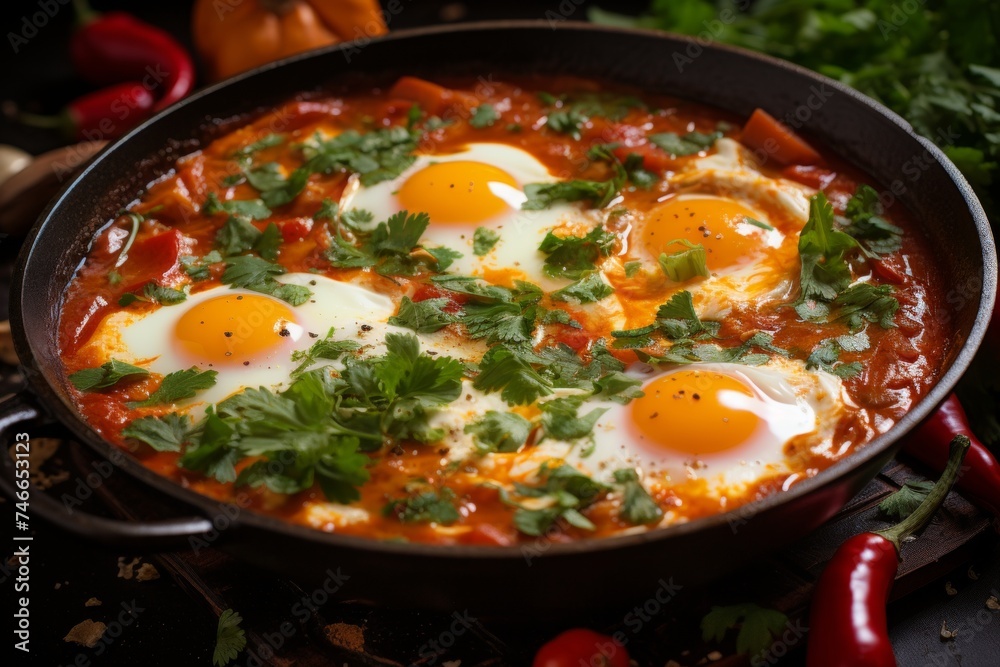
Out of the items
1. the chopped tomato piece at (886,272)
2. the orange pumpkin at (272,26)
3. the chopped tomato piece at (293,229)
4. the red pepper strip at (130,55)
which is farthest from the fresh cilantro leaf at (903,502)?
the red pepper strip at (130,55)

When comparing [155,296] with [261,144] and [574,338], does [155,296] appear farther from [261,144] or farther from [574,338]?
[574,338]

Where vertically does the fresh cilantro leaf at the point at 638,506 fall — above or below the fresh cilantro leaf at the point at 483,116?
below

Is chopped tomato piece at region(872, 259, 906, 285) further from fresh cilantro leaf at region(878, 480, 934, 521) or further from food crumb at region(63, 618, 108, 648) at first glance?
food crumb at region(63, 618, 108, 648)

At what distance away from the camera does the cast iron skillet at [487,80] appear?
269cm

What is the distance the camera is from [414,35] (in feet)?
17.5

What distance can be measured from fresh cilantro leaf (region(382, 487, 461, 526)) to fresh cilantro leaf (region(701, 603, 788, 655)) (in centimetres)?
92

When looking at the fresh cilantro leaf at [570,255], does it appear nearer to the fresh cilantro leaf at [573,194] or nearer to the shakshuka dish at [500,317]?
the shakshuka dish at [500,317]

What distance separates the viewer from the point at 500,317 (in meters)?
3.86

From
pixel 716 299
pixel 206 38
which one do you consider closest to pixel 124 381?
pixel 716 299

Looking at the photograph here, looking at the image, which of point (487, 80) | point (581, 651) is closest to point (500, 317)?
point (581, 651)

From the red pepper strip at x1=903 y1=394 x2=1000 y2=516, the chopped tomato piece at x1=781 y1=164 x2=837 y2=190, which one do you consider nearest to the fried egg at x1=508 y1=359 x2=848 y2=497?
the red pepper strip at x1=903 y1=394 x2=1000 y2=516

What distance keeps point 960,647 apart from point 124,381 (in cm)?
317

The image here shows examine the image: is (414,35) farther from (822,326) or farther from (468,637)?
(468,637)

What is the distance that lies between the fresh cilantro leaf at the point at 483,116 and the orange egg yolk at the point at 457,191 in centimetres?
56
